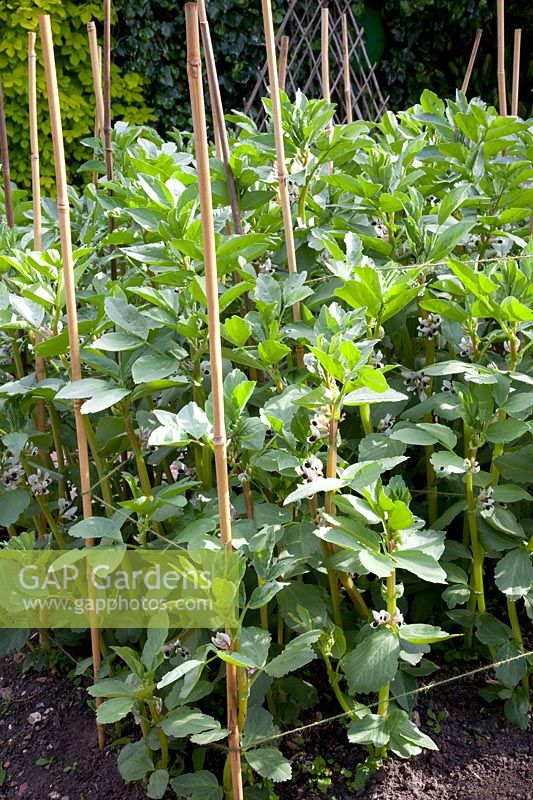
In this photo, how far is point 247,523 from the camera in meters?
1.34

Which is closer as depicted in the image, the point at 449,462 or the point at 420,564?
the point at 420,564

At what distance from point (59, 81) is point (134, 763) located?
228 inches

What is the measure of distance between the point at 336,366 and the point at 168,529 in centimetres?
56

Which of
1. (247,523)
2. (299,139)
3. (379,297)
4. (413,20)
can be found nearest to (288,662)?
(247,523)

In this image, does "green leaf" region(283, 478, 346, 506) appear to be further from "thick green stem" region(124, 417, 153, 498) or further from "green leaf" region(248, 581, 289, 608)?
"thick green stem" region(124, 417, 153, 498)

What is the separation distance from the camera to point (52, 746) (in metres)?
1.66

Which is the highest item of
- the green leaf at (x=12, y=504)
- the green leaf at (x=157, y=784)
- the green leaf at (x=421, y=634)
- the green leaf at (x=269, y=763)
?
the green leaf at (x=12, y=504)

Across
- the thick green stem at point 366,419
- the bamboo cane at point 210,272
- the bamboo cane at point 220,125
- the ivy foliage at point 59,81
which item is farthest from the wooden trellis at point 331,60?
the bamboo cane at point 210,272

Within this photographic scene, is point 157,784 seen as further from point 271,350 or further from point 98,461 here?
point 271,350

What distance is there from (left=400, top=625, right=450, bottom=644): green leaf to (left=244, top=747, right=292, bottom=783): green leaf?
0.27m

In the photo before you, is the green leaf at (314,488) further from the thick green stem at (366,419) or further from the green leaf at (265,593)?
the thick green stem at (366,419)

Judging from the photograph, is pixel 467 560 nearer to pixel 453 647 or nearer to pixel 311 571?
pixel 453 647

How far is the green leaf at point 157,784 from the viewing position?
1377 millimetres

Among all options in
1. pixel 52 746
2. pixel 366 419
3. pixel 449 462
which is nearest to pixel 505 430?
pixel 449 462
